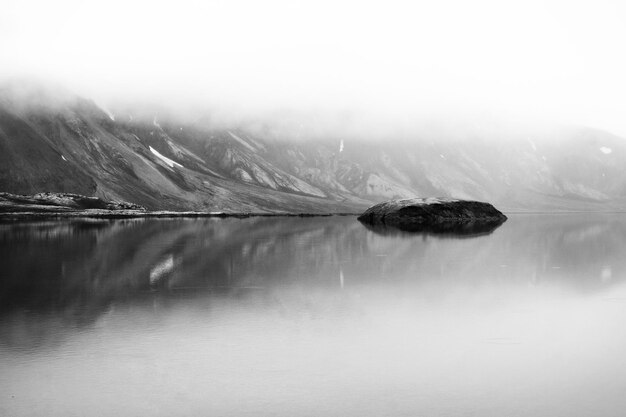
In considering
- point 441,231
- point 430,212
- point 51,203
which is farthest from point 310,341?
point 51,203

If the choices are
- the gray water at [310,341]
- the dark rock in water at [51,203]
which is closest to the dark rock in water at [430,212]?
the dark rock in water at [51,203]

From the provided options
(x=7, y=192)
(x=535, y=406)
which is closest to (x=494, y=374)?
(x=535, y=406)

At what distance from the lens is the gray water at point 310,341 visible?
13.8 m

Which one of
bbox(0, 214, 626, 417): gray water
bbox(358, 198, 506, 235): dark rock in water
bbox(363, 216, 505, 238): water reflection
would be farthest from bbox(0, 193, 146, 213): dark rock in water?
bbox(0, 214, 626, 417): gray water

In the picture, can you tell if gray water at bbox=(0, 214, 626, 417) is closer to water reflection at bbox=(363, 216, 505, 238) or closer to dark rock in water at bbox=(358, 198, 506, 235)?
water reflection at bbox=(363, 216, 505, 238)

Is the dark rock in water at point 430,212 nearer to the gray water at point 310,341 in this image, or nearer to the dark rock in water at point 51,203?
the dark rock in water at point 51,203

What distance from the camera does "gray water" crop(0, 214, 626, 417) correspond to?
A: 13.8 meters

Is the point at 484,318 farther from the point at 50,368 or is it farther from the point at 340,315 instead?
the point at 50,368

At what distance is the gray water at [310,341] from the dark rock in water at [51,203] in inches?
5767

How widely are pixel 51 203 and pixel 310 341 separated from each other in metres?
184

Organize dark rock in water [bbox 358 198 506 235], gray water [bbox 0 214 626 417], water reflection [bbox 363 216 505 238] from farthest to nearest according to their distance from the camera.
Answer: dark rock in water [bbox 358 198 506 235] → water reflection [bbox 363 216 505 238] → gray water [bbox 0 214 626 417]

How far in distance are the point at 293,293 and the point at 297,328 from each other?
24.5 feet

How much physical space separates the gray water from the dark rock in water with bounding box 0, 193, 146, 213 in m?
146

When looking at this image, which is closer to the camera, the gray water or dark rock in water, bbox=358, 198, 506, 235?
the gray water
